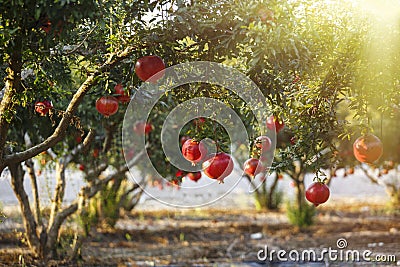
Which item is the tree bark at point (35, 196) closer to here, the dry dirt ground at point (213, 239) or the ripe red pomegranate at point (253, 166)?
the dry dirt ground at point (213, 239)

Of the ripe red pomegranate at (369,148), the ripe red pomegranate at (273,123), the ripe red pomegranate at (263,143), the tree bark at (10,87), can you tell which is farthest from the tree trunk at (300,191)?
the tree bark at (10,87)

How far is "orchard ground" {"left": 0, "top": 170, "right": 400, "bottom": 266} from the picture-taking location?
8.30 metres

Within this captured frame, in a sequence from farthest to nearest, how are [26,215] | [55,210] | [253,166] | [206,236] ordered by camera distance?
1. [206,236]
2. [55,210]
3. [26,215]
4. [253,166]

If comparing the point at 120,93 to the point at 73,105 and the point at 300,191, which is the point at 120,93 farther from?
the point at 300,191

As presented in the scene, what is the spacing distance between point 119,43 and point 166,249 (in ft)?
22.1

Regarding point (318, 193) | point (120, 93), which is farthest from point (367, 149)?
point (120, 93)

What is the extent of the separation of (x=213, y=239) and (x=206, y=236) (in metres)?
0.42

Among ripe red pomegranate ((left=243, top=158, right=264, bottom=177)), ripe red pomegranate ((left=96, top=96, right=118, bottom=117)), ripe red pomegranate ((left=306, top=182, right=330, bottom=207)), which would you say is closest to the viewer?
ripe red pomegranate ((left=306, top=182, right=330, bottom=207))

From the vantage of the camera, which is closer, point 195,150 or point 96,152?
point 195,150

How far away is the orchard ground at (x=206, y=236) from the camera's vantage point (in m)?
8.30

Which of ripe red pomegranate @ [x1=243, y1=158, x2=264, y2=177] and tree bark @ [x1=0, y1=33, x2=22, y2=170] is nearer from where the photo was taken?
tree bark @ [x1=0, y1=33, x2=22, y2=170]

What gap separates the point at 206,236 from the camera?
11.5 meters

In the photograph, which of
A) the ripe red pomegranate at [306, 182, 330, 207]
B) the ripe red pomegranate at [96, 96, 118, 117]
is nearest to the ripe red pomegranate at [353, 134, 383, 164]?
the ripe red pomegranate at [306, 182, 330, 207]

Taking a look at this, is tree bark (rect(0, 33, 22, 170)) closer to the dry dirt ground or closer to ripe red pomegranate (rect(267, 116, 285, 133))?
ripe red pomegranate (rect(267, 116, 285, 133))
